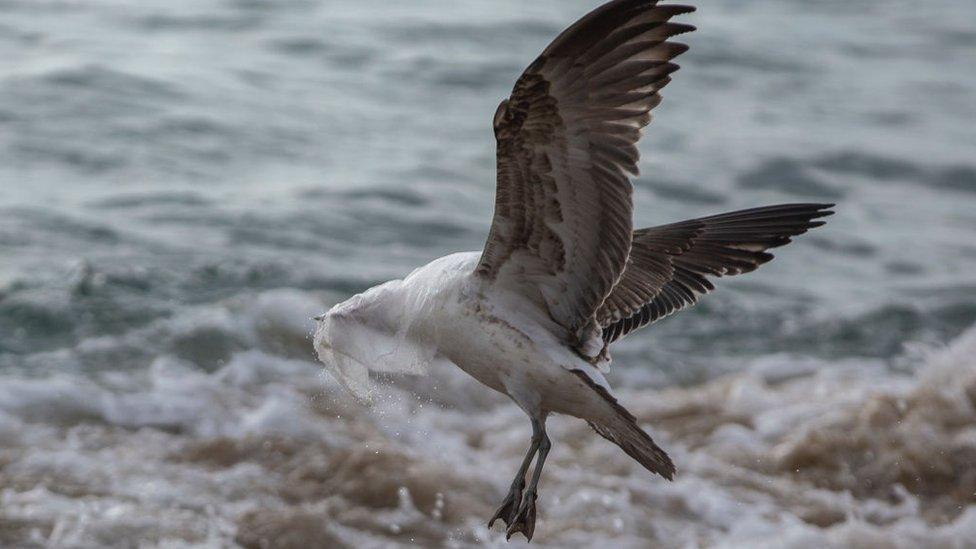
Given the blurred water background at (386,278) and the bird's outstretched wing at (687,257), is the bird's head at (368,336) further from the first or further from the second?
the blurred water background at (386,278)

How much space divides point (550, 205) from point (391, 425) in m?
3.85

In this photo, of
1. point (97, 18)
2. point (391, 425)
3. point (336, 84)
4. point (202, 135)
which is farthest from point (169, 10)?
point (391, 425)

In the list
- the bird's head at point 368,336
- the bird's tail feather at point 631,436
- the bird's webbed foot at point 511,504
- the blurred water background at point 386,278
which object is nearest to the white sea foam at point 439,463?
the blurred water background at point 386,278

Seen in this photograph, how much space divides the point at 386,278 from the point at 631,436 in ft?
17.6

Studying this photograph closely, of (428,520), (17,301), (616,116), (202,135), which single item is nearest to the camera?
(616,116)

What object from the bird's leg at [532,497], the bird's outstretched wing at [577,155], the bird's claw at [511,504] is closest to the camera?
the bird's outstretched wing at [577,155]

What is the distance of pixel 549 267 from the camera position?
4371 mm

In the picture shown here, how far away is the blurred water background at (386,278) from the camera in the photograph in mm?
6906

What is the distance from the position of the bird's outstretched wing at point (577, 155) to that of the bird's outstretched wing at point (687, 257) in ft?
1.89

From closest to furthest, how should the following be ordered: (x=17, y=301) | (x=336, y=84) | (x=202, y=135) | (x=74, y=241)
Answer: (x=17, y=301)
(x=74, y=241)
(x=202, y=135)
(x=336, y=84)

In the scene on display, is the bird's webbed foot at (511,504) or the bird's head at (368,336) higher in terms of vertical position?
the bird's head at (368,336)

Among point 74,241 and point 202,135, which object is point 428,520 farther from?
point 202,135

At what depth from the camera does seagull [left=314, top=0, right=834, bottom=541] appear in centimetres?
398

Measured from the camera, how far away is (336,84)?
13891 millimetres
